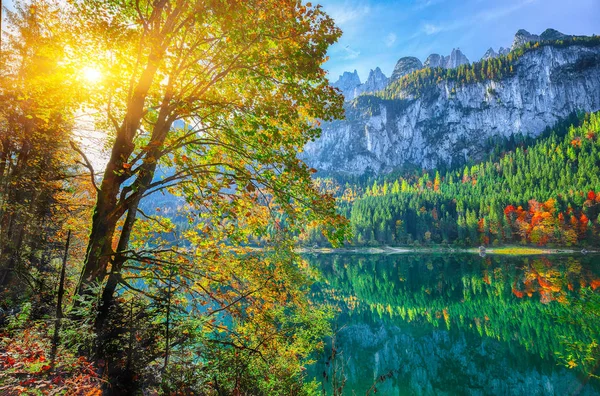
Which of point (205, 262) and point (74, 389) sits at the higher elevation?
point (205, 262)

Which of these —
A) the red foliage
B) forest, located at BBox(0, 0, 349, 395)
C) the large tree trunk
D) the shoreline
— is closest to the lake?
forest, located at BBox(0, 0, 349, 395)

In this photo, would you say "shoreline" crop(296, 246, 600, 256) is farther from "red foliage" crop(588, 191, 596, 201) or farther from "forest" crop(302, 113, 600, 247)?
"red foliage" crop(588, 191, 596, 201)

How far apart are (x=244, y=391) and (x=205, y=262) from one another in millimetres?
3336

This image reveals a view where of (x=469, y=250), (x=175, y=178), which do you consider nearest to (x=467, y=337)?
(x=175, y=178)

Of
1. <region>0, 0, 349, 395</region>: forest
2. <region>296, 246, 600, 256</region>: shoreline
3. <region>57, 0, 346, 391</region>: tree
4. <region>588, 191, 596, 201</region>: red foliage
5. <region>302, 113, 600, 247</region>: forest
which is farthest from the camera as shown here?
<region>588, 191, 596, 201</region>: red foliage

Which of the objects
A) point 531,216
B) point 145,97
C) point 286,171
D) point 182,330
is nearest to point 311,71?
point 286,171

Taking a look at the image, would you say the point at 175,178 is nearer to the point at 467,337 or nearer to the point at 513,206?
the point at 467,337

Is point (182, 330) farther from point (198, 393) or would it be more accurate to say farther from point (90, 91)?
point (90, 91)

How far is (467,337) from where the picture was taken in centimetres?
2833

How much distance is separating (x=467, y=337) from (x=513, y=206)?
366 ft

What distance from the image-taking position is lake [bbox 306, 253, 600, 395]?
741 inches

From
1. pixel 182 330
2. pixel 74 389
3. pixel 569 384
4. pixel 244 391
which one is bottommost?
pixel 569 384

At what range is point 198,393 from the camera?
18.9ft

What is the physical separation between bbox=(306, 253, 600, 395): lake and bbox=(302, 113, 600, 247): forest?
35.3 meters
